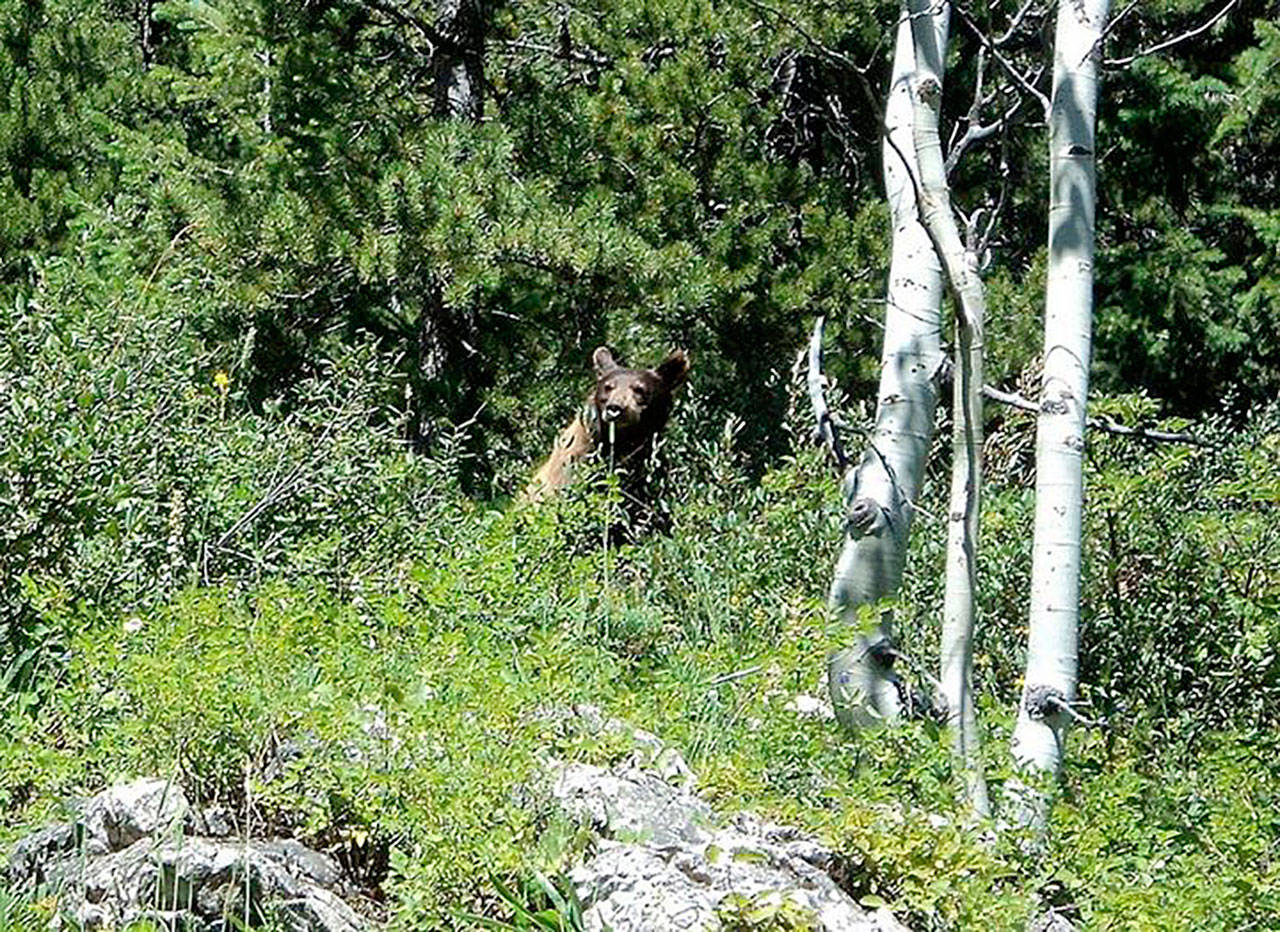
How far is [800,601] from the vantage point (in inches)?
223

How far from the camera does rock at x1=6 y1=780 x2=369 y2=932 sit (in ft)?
12.7

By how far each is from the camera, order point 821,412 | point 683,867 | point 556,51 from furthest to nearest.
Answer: point 556,51
point 821,412
point 683,867

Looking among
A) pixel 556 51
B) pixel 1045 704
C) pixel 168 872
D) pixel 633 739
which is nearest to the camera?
pixel 168 872

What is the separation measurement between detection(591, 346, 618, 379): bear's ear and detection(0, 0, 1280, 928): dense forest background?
0.59 meters

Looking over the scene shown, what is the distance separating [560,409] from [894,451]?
560 centimetres

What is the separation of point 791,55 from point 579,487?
19.2 feet

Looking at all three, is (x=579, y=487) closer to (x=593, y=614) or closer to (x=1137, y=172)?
(x=593, y=614)

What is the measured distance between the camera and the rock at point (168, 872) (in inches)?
152

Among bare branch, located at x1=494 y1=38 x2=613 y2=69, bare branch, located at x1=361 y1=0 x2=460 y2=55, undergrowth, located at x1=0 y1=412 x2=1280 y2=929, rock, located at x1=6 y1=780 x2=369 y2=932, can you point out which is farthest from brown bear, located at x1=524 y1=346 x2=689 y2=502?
rock, located at x1=6 y1=780 x2=369 y2=932

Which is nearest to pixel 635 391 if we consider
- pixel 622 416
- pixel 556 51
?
pixel 622 416

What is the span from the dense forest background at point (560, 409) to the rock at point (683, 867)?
0.49 feet

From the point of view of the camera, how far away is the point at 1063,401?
5.05m

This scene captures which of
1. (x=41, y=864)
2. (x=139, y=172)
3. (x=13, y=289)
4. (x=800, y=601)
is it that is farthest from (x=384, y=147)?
(x=41, y=864)

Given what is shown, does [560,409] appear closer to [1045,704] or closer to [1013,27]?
[1013,27]
